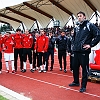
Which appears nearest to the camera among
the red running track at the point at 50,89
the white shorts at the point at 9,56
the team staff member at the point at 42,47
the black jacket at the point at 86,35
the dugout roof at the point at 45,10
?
the red running track at the point at 50,89

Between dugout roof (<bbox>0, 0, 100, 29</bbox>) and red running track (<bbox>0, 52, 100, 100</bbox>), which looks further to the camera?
dugout roof (<bbox>0, 0, 100, 29</bbox>)

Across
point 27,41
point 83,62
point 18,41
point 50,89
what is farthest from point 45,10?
point 83,62

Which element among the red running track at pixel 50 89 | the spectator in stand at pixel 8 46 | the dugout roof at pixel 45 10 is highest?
the dugout roof at pixel 45 10

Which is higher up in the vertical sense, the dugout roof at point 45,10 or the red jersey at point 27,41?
the dugout roof at point 45,10

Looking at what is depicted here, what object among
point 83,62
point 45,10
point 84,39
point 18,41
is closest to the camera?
point 84,39

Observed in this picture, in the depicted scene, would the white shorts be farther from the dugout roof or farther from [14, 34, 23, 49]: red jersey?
the dugout roof

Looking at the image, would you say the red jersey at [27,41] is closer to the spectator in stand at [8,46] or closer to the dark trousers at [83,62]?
the spectator in stand at [8,46]

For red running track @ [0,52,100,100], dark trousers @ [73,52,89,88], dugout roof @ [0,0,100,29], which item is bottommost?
red running track @ [0,52,100,100]

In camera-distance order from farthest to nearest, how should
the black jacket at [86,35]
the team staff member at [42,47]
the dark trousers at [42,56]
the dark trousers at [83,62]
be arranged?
the dark trousers at [42,56], the team staff member at [42,47], the dark trousers at [83,62], the black jacket at [86,35]

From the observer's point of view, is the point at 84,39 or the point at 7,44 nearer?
the point at 84,39

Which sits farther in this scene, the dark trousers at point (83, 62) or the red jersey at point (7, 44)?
the red jersey at point (7, 44)

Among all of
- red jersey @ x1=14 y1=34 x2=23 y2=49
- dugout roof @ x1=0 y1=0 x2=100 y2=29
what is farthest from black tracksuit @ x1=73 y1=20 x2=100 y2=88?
dugout roof @ x1=0 y1=0 x2=100 y2=29

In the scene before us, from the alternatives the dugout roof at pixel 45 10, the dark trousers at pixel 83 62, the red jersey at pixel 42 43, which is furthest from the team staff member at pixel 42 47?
the dugout roof at pixel 45 10

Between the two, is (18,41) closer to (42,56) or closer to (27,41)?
(27,41)
